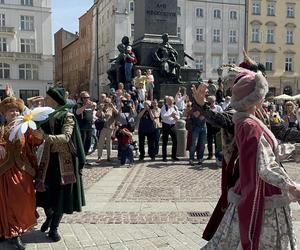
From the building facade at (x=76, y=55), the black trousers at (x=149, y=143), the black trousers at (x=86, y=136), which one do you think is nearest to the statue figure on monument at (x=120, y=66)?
the black trousers at (x=149, y=143)

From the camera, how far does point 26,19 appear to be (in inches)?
2169

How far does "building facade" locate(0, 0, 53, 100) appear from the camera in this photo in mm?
54250

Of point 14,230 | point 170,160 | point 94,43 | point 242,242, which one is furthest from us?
point 94,43

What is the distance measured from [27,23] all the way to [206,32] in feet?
74.4

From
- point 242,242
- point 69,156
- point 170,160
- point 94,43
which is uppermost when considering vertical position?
point 94,43

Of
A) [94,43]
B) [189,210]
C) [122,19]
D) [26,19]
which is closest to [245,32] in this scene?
[122,19]

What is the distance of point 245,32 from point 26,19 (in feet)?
91.6

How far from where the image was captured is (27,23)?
181 feet

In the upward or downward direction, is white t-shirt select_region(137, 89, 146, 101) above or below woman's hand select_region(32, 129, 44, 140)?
above

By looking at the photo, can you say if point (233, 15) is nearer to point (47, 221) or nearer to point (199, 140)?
A: point (199, 140)

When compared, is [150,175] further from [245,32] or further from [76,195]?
[245,32]

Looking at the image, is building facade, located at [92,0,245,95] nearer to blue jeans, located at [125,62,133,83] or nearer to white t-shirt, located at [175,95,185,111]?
blue jeans, located at [125,62,133,83]

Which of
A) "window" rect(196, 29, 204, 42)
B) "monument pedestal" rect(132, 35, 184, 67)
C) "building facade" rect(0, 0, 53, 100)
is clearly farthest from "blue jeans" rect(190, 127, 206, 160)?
"building facade" rect(0, 0, 53, 100)

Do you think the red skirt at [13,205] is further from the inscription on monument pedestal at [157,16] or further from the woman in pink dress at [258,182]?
the inscription on monument pedestal at [157,16]
